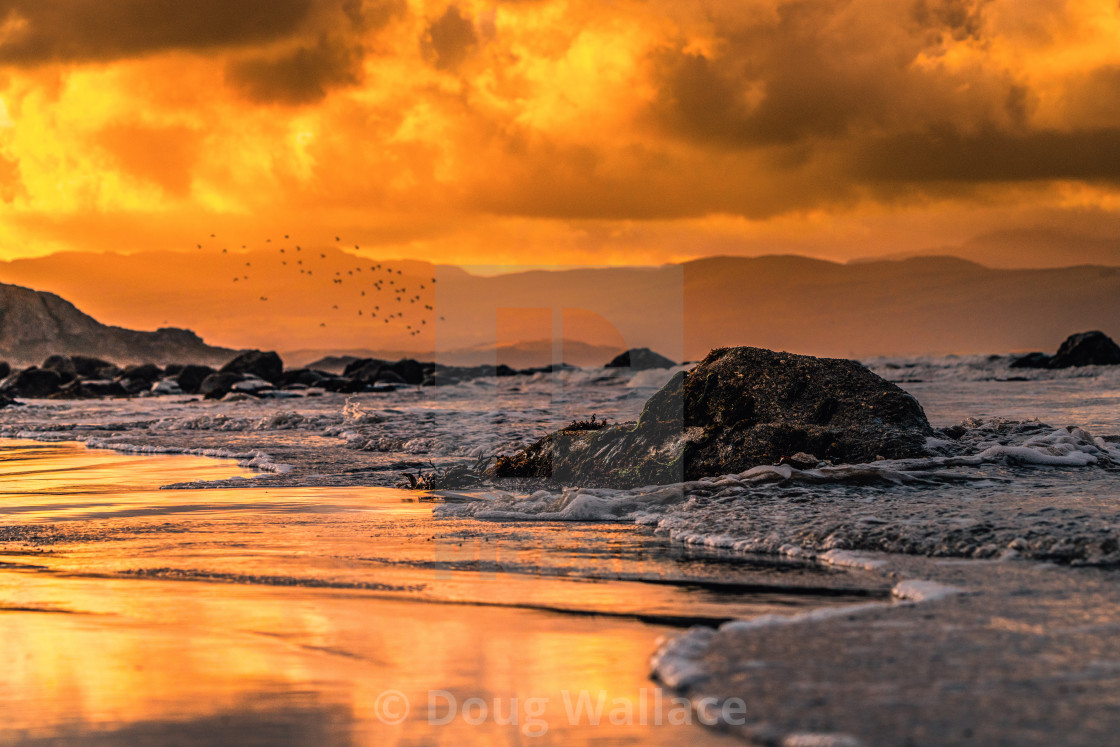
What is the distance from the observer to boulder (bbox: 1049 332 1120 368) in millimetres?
39688

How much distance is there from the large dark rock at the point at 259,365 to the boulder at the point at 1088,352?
4041cm

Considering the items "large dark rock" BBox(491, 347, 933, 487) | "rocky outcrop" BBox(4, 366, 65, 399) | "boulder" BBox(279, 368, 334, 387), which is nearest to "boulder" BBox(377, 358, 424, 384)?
"boulder" BBox(279, 368, 334, 387)

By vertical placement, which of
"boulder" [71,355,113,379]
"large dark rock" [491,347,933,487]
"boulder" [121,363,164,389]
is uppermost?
"boulder" [71,355,113,379]

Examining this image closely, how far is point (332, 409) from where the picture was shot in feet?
92.3

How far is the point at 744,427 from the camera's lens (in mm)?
9547

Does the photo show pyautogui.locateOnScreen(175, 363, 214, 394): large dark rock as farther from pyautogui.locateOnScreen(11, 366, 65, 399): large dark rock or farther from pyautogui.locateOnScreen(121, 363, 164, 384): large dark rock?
pyautogui.locateOnScreen(11, 366, 65, 399): large dark rock

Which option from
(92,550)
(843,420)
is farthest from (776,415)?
(92,550)

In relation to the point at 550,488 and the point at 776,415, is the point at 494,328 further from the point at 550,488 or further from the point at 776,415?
the point at 776,415

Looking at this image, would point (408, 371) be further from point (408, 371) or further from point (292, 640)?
point (292, 640)

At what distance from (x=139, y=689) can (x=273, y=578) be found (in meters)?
2.04

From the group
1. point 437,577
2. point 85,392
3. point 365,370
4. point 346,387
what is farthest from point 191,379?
point 437,577

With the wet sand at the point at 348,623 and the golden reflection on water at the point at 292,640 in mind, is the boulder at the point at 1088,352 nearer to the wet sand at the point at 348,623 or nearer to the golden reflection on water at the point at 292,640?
the wet sand at the point at 348,623

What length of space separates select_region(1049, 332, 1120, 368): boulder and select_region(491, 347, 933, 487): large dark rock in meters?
34.5

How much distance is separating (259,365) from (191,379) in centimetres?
388
